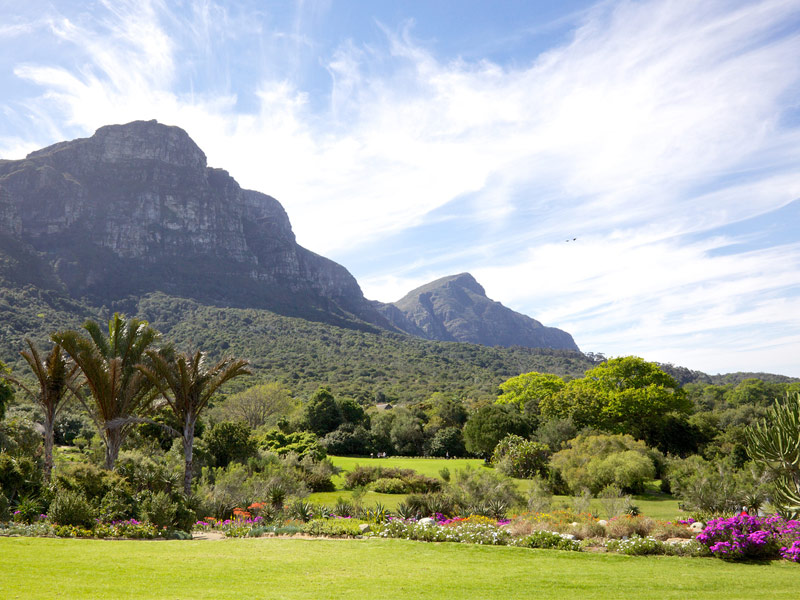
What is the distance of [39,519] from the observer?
34.9 feet

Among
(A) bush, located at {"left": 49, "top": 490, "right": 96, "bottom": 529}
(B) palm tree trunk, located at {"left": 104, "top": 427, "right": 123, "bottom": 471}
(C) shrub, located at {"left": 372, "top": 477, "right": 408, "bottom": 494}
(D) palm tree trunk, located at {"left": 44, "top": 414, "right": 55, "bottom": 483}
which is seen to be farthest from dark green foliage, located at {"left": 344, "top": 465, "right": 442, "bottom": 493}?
(A) bush, located at {"left": 49, "top": 490, "right": 96, "bottom": 529}

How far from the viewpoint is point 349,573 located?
777cm

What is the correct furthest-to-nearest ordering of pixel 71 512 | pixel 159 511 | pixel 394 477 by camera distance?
pixel 394 477 < pixel 159 511 < pixel 71 512

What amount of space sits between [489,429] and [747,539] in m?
23.3

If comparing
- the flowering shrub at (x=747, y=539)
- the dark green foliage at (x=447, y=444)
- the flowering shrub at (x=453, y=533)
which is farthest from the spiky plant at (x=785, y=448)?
the dark green foliage at (x=447, y=444)

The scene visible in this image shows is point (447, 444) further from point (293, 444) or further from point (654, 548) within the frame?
point (654, 548)

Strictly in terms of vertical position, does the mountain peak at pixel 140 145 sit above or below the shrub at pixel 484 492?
above

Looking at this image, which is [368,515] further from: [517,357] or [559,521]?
[517,357]

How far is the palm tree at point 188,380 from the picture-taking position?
14.0 metres

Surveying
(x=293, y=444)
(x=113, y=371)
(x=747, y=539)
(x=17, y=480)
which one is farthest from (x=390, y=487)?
(x=747, y=539)

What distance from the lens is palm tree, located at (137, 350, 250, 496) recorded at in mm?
13992

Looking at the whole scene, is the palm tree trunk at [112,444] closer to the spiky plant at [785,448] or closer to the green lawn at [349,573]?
the green lawn at [349,573]

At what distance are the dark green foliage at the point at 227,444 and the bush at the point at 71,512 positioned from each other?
12102 mm

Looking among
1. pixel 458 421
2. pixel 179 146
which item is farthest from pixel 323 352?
Result: pixel 179 146
